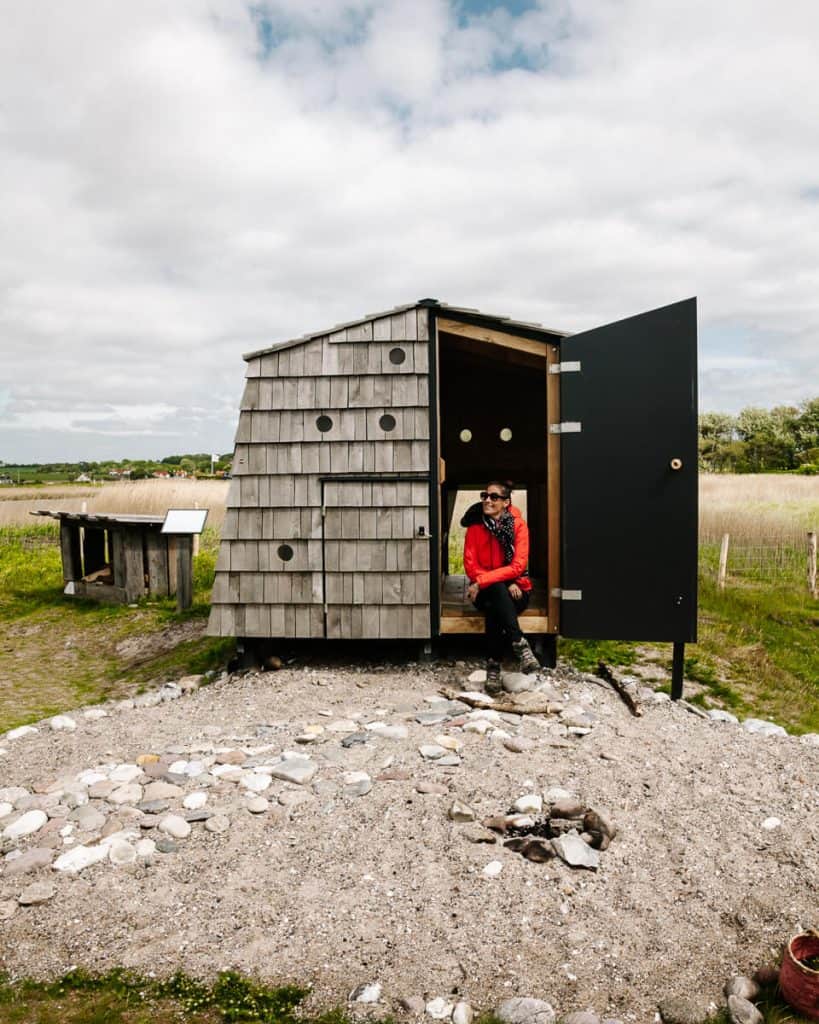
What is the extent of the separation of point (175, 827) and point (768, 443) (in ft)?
221

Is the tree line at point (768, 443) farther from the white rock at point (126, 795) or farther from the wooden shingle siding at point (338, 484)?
the white rock at point (126, 795)

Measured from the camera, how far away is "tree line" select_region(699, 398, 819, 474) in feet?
200

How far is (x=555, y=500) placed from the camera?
6961 millimetres

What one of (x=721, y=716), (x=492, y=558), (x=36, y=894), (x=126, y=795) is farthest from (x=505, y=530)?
(x=36, y=894)

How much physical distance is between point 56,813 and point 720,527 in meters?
15.0

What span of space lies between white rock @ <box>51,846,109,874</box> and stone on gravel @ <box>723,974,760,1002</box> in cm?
302

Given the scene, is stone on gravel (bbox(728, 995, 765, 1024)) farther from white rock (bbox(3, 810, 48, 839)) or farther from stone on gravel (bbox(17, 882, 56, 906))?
white rock (bbox(3, 810, 48, 839))

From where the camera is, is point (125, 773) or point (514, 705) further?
point (514, 705)

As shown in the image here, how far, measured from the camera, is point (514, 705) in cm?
600

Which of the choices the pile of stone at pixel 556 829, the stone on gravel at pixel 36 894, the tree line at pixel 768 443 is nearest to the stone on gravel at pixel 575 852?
the pile of stone at pixel 556 829

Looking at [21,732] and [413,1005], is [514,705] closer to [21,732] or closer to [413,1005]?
[413,1005]

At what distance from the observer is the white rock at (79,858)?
384 cm

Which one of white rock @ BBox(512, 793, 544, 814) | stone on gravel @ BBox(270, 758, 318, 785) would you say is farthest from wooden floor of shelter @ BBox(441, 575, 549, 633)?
white rock @ BBox(512, 793, 544, 814)

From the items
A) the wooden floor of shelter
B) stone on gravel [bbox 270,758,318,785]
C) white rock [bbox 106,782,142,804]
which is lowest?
white rock [bbox 106,782,142,804]
